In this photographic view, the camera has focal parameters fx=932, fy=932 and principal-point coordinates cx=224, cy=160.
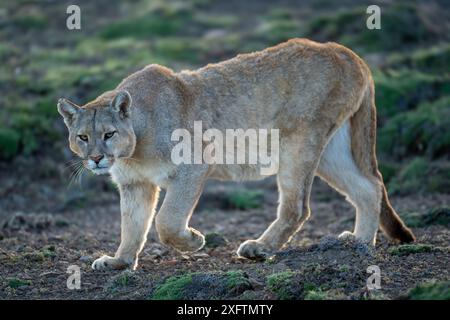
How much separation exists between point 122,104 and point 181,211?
4.06 feet

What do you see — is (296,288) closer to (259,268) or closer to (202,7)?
(259,268)

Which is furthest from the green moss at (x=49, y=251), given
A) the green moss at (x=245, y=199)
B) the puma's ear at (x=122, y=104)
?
the green moss at (x=245, y=199)

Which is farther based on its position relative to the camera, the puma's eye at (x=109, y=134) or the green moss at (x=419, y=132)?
the green moss at (x=419, y=132)

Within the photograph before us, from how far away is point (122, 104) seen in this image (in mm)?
9430

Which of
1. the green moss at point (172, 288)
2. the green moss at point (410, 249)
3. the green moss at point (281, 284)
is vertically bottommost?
the green moss at point (410, 249)

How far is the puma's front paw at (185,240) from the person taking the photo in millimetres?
9398

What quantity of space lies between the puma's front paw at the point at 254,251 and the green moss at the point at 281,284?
1.29m

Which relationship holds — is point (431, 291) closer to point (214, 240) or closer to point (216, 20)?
point (214, 240)

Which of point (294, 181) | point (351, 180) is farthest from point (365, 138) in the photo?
point (294, 181)

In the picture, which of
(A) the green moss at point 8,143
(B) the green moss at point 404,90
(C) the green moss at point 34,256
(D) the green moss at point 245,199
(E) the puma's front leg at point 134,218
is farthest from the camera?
(B) the green moss at point 404,90

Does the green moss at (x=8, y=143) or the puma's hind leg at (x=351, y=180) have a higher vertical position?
the puma's hind leg at (x=351, y=180)

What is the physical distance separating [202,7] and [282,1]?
2.12 metres

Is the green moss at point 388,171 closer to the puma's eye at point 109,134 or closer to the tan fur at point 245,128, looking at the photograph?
the tan fur at point 245,128
